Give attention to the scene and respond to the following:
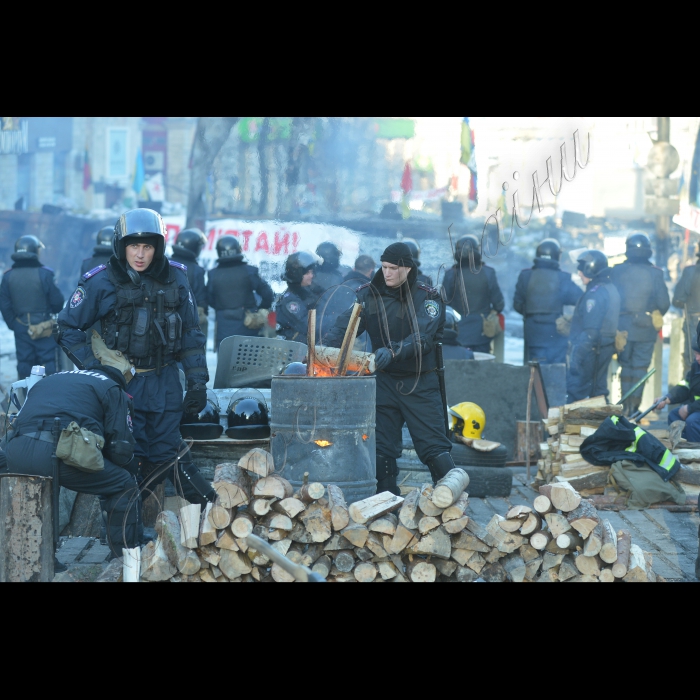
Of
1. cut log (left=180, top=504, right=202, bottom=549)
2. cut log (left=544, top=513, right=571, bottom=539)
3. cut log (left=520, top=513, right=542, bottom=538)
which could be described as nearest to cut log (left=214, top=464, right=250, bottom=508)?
cut log (left=180, top=504, right=202, bottom=549)

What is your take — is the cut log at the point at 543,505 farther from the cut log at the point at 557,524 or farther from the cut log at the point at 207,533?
the cut log at the point at 207,533

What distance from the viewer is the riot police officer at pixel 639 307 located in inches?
487

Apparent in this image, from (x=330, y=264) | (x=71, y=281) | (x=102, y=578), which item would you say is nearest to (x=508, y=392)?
(x=330, y=264)

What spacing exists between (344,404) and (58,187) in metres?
14.9

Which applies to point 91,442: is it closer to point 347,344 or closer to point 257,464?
point 257,464

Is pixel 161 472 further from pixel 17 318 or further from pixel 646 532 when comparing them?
pixel 17 318

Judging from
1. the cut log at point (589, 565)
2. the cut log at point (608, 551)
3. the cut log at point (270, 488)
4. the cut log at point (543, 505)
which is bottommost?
the cut log at point (589, 565)

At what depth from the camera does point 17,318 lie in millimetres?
12164

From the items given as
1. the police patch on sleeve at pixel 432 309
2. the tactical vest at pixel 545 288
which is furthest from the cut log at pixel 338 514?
the tactical vest at pixel 545 288

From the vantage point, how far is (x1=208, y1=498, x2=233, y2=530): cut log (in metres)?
5.33

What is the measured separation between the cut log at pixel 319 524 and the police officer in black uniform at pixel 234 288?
6.76 m

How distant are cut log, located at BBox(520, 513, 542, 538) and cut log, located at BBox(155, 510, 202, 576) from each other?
1726mm

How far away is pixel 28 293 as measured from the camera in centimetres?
1208

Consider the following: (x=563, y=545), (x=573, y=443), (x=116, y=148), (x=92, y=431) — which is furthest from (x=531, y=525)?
(x=116, y=148)
